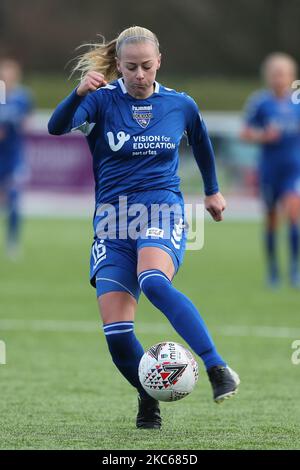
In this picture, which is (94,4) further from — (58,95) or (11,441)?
(11,441)

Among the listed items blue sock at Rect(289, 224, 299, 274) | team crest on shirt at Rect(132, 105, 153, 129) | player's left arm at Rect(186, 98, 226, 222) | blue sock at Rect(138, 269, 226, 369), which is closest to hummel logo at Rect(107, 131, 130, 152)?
team crest on shirt at Rect(132, 105, 153, 129)

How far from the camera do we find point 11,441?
5.22 metres

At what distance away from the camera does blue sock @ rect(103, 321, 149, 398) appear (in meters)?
5.63

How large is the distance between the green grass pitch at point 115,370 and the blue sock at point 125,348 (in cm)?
26

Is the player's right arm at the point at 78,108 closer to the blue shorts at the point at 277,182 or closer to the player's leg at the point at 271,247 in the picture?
the player's leg at the point at 271,247

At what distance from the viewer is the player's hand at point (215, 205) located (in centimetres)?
595

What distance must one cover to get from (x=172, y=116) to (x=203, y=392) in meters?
2.01

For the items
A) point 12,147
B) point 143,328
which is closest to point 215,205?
point 143,328

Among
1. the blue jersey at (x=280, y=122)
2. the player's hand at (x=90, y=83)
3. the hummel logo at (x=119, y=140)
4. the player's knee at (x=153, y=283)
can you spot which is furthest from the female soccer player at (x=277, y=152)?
the player's knee at (x=153, y=283)

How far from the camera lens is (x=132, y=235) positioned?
18.6ft

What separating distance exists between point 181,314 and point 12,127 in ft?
38.9

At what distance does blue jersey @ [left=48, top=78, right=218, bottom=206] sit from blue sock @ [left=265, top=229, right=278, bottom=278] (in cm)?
734

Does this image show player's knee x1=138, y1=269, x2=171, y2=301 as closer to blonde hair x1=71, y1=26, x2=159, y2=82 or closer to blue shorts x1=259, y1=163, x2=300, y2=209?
blonde hair x1=71, y1=26, x2=159, y2=82
